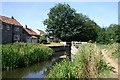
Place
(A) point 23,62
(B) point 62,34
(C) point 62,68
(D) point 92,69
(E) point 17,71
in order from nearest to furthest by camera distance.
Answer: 1. (D) point 92,69
2. (C) point 62,68
3. (E) point 17,71
4. (A) point 23,62
5. (B) point 62,34

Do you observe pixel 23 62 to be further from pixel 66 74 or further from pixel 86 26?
pixel 86 26

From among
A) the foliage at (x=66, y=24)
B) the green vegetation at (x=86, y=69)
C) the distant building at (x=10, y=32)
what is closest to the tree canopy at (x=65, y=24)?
the foliage at (x=66, y=24)

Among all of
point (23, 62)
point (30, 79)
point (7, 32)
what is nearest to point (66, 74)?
Answer: point (30, 79)

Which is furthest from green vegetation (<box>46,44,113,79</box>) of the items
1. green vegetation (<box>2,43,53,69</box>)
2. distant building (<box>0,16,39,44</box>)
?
distant building (<box>0,16,39,44</box>)

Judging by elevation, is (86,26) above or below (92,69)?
above

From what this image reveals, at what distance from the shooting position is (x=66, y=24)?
7312 centimetres

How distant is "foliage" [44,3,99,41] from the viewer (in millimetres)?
71812

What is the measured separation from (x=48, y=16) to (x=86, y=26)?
510 inches

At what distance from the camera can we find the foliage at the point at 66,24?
71.8 m

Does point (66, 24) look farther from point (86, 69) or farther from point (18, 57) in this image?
point (86, 69)

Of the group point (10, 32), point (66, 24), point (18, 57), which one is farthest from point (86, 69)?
point (66, 24)

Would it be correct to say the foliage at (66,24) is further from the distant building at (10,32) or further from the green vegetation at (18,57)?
the green vegetation at (18,57)

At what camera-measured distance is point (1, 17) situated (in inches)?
2034

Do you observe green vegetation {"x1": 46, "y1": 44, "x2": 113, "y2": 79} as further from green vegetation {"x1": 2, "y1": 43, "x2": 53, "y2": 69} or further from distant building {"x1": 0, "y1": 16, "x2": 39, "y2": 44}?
distant building {"x1": 0, "y1": 16, "x2": 39, "y2": 44}
